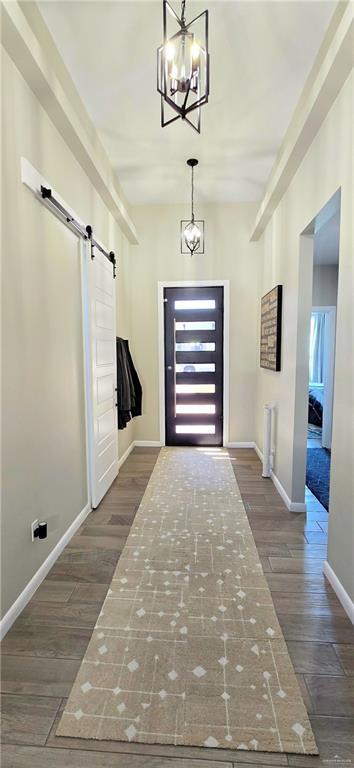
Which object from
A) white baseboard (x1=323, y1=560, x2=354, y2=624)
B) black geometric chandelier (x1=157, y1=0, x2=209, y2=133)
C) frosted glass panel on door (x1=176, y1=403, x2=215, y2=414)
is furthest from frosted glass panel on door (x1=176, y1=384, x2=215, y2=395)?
black geometric chandelier (x1=157, y1=0, x2=209, y2=133)

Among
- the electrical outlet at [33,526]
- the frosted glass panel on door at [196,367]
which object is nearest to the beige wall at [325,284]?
the frosted glass panel on door at [196,367]

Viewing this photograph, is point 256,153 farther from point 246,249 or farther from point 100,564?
point 100,564

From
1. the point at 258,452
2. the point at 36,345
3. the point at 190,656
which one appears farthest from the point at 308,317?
the point at 190,656

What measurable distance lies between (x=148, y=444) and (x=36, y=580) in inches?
111

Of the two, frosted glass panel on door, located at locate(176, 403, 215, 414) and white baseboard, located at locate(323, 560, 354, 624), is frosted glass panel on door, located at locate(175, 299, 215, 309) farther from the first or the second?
white baseboard, located at locate(323, 560, 354, 624)

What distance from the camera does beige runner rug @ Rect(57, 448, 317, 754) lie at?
1.19 metres

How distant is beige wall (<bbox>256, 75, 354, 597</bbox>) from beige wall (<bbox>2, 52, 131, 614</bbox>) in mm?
1599

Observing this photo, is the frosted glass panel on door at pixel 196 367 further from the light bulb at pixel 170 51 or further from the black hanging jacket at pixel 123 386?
the light bulb at pixel 170 51

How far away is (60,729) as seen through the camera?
1.20 m

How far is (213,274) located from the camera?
434cm

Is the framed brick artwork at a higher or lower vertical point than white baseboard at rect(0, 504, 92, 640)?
higher

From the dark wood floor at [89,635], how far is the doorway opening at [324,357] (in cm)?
88

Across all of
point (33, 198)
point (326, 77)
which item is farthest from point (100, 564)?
point (326, 77)

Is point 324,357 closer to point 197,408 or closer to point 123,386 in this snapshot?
point 197,408
